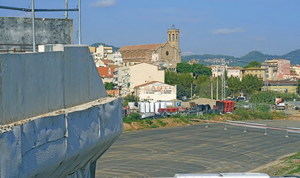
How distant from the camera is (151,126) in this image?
42.2 meters

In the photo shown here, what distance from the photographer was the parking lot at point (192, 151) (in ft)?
76.4

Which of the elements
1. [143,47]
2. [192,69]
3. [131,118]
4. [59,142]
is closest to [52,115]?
[59,142]

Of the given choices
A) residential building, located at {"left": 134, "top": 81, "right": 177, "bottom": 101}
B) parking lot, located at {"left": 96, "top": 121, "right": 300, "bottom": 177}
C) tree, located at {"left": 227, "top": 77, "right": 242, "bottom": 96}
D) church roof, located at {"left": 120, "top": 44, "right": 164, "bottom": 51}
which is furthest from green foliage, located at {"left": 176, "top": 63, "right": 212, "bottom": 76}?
parking lot, located at {"left": 96, "top": 121, "right": 300, "bottom": 177}

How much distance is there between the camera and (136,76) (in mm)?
88875

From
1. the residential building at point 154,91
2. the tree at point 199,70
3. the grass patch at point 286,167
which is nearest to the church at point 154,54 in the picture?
the tree at point 199,70

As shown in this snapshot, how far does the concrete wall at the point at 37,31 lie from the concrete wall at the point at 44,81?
1.42m

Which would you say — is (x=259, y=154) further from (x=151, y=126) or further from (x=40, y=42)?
(x=40, y=42)

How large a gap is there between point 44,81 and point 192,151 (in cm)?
2327

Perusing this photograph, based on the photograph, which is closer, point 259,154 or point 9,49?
point 9,49

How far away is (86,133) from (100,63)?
10664 cm

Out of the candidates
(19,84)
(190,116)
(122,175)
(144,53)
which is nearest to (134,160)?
(122,175)

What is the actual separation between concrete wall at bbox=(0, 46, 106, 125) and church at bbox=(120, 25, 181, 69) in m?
116

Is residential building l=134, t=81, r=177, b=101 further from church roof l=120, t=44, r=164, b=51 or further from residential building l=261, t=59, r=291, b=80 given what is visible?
residential building l=261, t=59, r=291, b=80

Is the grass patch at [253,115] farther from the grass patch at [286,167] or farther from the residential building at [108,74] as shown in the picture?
the residential building at [108,74]
